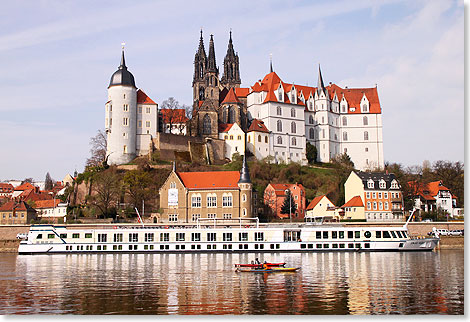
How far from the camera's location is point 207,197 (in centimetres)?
6284

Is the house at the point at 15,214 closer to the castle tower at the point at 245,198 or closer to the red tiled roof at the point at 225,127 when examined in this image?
the castle tower at the point at 245,198

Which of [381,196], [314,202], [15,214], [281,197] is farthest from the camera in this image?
[15,214]

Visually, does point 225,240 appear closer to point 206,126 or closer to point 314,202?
point 314,202

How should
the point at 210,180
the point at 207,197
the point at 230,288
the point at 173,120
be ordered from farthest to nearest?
the point at 173,120 < the point at 210,180 < the point at 207,197 < the point at 230,288

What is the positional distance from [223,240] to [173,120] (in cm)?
4885

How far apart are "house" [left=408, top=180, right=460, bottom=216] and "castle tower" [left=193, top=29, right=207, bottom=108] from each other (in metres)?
46.2

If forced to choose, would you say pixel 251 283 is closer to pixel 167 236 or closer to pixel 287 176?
pixel 167 236

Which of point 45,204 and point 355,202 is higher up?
point 45,204

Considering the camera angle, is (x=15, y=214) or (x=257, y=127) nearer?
(x=15, y=214)

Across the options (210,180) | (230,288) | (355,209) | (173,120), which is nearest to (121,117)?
(173,120)

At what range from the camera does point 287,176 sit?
267 feet

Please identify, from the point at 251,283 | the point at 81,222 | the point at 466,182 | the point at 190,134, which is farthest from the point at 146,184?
the point at 466,182

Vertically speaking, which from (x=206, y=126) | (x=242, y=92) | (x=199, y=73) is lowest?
(x=206, y=126)

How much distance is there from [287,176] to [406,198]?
713 inches
